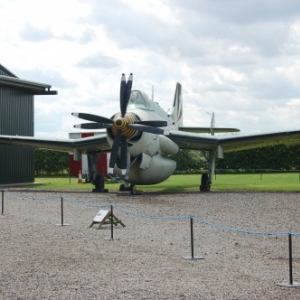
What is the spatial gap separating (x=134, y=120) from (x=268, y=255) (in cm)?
1412

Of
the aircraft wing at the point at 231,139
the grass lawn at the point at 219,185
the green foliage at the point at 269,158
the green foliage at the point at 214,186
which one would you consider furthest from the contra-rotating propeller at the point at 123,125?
the green foliage at the point at 269,158

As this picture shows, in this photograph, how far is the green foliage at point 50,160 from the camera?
193 feet

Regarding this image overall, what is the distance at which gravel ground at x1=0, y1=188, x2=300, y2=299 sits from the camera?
8.63 m

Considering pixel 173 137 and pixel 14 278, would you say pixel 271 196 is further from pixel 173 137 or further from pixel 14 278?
pixel 14 278

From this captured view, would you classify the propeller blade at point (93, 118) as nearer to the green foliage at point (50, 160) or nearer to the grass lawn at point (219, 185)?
the grass lawn at point (219, 185)

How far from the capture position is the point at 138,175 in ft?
90.3

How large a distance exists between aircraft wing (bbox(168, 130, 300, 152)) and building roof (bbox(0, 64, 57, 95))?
486 inches

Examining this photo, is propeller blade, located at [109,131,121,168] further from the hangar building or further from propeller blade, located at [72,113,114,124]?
the hangar building

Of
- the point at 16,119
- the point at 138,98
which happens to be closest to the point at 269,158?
the point at 16,119

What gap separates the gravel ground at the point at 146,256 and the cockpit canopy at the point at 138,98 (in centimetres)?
791

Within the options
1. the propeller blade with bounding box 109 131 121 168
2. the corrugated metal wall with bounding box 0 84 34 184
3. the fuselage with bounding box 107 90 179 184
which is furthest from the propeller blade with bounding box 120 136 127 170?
the corrugated metal wall with bounding box 0 84 34 184

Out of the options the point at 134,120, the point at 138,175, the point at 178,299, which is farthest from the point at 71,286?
the point at 138,175

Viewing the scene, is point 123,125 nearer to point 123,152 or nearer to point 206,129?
point 123,152

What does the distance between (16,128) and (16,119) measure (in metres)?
0.59
